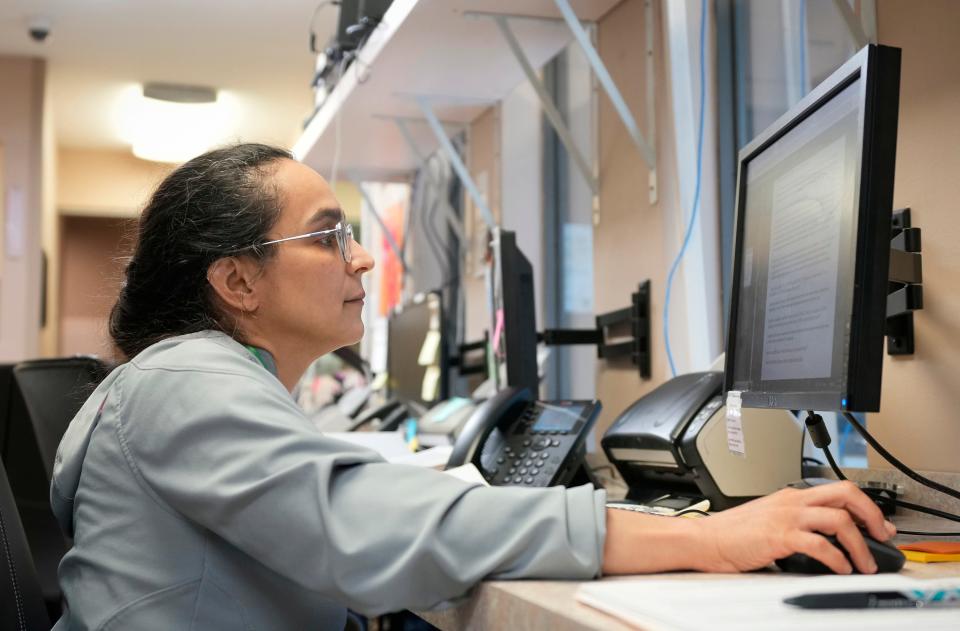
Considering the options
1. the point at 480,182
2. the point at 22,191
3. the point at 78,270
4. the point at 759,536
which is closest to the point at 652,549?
the point at 759,536

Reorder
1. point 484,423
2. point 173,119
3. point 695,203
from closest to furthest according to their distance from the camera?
1. point 484,423
2. point 695,203
3. point 173,119

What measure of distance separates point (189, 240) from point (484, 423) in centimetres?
66

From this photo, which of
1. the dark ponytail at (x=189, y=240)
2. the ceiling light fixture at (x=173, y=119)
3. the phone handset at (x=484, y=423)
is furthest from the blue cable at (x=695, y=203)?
the ceiling light fixture at (x=173, y=119)

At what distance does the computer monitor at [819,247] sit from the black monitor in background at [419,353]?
Result: 1.79 meters

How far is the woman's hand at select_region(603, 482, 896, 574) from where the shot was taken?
2.43 ft

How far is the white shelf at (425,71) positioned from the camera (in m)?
2.06

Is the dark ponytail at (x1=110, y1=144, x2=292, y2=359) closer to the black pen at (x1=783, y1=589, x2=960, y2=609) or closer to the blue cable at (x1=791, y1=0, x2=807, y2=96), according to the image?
the black pen at (x1=783, y1=589, x2=960, y2=609)

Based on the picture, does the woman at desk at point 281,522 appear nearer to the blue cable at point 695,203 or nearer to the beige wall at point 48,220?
the blue cable at point 695,203

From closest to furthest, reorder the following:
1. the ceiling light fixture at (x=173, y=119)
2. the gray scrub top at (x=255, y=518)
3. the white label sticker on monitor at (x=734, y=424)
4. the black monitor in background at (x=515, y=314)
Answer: the gray scrub top at (x=255, y=518), the white label sticker on monitor at (x=734, y=424), the black monitor in background at (x=515, y=314), the ceiling light fixture at (x=173, y=119)

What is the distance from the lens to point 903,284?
1.26 m

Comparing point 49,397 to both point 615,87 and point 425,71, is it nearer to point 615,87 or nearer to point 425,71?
point 425,71

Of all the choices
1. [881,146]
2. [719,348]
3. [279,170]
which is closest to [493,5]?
[719,348]

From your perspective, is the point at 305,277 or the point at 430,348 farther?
the point at 430,348

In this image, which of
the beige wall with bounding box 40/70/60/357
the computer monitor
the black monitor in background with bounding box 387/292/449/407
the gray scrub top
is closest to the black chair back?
the gray scrub top
